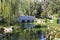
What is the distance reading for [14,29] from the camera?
18.0 metres

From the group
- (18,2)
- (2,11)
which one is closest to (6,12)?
(2,11)

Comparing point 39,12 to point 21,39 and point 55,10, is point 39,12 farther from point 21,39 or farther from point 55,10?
point 21,39

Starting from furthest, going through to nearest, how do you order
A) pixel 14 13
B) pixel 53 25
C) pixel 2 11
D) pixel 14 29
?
pixel 14 29 < pixel 14 13 < pixel 2 11 < pixel 53 25

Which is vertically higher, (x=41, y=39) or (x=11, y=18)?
(x=11, y=18)

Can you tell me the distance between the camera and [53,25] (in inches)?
523

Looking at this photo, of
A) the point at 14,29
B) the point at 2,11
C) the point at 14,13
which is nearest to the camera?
the point at 2,11

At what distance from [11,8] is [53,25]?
3415 mm

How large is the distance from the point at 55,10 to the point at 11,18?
13140mm

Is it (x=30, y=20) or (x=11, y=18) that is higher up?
(x=11, y=18)

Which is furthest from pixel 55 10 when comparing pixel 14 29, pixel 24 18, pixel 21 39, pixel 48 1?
pixel 21 39

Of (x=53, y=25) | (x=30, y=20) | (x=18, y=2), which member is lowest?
(x=30, y=20)

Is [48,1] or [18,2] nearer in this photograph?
[18,2]

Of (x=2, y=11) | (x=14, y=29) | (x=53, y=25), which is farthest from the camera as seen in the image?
(x=14, y=29)

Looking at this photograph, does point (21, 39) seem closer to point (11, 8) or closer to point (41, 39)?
point (41, 39)
